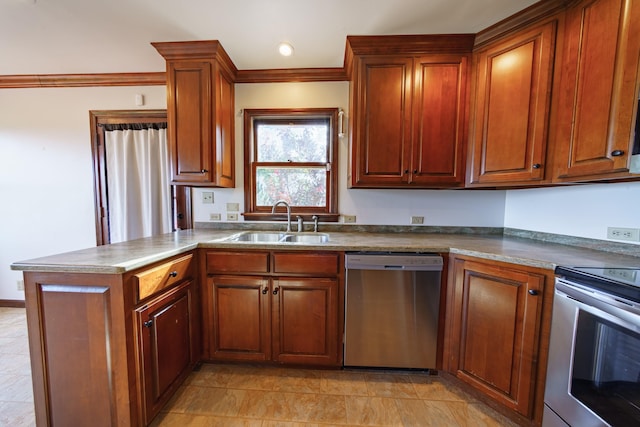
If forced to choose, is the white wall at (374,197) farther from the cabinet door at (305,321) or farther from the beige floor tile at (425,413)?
the beige floor tile at (425,413)

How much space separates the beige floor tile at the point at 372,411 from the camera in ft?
4.38

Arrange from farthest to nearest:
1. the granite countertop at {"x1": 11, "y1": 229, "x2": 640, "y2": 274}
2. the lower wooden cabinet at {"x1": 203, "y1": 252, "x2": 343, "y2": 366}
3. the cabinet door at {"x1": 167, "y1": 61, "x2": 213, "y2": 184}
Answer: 1. the cabinet door at {"x1": 167, "y1": 61, "x2": 213, "y2": 184}
2. the lower wooden cabinet at {"x1": 203, "y1": 252, "x2": 343, "y2": 366}
3. the granite countertop at {"x1": 11, "y1": 229, "x2": 640, "y2": 274}

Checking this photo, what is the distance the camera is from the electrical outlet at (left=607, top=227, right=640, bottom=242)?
138 centimetres

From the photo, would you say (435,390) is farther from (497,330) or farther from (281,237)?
(281,237)

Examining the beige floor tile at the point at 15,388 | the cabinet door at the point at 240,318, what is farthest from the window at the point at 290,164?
the beige floor tile at the point at 15,388

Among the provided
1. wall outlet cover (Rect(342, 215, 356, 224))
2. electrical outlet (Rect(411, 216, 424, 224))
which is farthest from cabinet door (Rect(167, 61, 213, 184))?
electrical outlet (Rect(411, 216, 424, 224))

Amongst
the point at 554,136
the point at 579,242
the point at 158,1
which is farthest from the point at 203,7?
the point at 579,242

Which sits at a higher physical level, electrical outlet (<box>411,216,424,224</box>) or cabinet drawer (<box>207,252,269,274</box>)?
electrical outlet (<box>411,216,424,224</box>)

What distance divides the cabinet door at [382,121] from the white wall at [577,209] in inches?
43.3

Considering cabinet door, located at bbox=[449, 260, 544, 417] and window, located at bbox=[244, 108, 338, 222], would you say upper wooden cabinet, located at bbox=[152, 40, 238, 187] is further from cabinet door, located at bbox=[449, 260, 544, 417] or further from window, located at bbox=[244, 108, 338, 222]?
cabinet door, located at bbox=[449, 260, 544, 417]

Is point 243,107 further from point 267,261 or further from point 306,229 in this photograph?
point 267,261

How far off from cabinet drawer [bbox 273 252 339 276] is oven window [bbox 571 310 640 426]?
123 centimetres

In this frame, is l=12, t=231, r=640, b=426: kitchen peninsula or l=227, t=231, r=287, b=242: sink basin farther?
l=227, t=231, r=287, b=242: sink basin

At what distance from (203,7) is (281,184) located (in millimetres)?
1372
